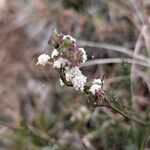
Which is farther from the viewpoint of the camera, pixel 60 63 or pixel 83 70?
pixel 83 70

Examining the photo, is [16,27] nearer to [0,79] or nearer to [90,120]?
[0,79]

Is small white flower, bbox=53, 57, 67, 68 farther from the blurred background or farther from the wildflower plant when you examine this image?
the blurred background

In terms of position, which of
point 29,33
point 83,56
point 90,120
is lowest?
point 83,56

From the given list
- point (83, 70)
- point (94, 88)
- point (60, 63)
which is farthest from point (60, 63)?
point (83, 70)

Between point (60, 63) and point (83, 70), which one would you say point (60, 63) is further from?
point (83, 70)

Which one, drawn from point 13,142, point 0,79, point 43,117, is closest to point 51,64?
point 43,117

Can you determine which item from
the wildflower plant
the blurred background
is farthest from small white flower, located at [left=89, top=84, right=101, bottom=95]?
the blurred background

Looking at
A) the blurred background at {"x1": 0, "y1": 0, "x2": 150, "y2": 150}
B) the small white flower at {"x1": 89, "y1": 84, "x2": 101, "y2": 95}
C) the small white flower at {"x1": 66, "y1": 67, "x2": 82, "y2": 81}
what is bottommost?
the small white flower at {"x1": 89, "y1": 84, "x2": 101, "y2": 95}

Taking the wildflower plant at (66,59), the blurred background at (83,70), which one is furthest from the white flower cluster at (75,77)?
the blurred background at (83,70)
